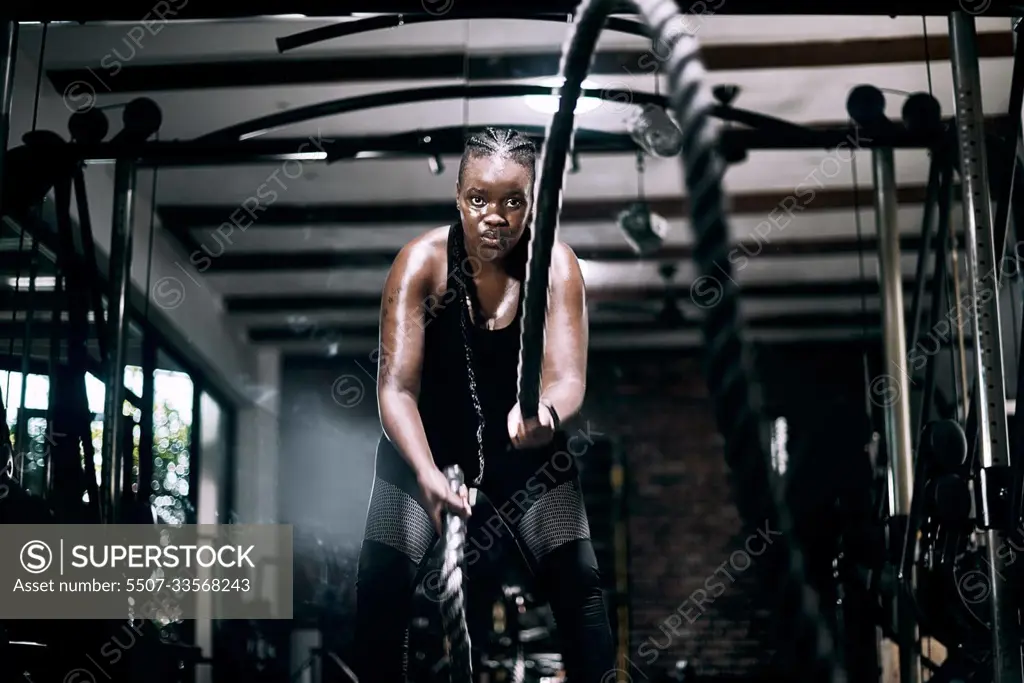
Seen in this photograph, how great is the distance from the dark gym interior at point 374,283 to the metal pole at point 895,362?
14mm

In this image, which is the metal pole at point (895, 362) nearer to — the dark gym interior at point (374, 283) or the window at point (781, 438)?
the dark gym interior at point (374, 283)

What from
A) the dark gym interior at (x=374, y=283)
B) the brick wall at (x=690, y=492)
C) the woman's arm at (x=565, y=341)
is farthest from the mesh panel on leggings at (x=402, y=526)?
the brick wall at (x=690, y=492)

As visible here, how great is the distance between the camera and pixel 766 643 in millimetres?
5301

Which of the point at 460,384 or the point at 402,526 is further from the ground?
the point at 460,384

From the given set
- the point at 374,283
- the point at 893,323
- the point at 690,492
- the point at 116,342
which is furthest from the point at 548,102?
the point at 690,492

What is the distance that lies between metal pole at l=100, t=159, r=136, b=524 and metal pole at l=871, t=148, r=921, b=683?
2.49 meters

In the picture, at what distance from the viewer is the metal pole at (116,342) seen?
3129 mm

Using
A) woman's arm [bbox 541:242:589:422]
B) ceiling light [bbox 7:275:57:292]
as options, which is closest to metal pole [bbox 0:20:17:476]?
ceiling light [bbox 7:275:57:292]

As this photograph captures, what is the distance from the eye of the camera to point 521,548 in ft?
7.04

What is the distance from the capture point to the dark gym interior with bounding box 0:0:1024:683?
9.20 ft

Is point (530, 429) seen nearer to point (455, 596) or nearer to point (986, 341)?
point (455, 596)

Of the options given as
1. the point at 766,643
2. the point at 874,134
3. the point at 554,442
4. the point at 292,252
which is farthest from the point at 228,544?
the point at 766,643

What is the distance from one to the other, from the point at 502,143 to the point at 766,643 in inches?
143
